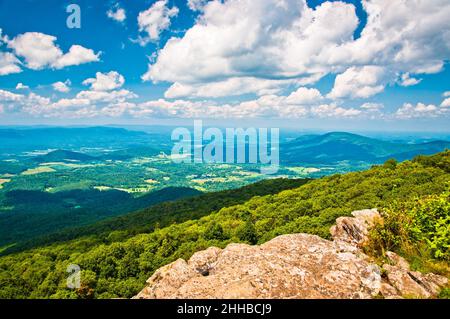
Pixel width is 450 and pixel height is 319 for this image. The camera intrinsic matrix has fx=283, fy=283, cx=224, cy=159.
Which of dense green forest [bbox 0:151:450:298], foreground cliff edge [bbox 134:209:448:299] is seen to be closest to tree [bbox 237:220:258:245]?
dense green forest [bbox 0:151:450:298]

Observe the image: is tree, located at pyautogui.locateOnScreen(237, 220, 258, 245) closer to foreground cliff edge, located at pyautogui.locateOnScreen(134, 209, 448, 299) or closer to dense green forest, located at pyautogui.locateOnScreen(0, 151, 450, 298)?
dense green forest, located at pyautogui.locateOnScreen(0, 151, 450, 298)

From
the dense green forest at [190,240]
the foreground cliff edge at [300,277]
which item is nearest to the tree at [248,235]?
the dense green forest at [190,240]

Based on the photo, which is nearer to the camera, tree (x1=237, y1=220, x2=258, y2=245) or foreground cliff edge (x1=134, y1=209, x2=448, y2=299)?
foreground cliff edge (x1=134, y1=209, x2=448, y2=299)

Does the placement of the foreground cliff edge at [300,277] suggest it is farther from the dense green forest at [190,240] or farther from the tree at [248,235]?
the tree at [248,235]

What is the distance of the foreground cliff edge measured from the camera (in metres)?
11.6

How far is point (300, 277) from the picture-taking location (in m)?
12.4

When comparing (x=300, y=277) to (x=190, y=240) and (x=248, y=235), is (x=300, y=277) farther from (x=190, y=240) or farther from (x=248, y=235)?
(x=190, y=240)

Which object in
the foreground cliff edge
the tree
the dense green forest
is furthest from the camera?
the tree

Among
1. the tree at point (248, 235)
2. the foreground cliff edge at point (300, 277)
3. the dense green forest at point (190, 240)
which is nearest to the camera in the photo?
the foreground cliff edge at point (300, 277)

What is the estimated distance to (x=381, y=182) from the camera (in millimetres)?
37875

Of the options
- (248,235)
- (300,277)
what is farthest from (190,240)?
(300,277)

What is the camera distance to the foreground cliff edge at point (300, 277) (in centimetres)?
1156
